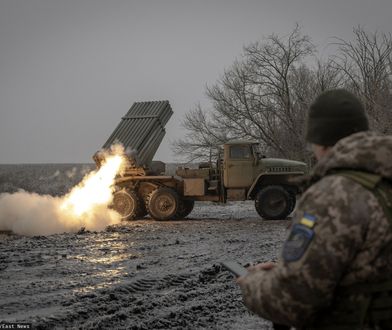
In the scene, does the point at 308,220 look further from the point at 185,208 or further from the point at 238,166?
the point at 185,208

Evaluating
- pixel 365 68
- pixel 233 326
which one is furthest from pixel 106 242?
pixel 365 68

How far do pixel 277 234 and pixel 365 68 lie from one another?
42.5 feet

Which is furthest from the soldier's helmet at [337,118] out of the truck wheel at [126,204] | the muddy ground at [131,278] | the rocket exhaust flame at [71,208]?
the truck wheel at [126,204]

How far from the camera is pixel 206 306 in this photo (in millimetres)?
6199

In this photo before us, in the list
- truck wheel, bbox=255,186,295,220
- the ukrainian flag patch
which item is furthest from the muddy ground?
the ukrainian flag patch

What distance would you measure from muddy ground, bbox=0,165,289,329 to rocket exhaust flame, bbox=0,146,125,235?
4.54 feet

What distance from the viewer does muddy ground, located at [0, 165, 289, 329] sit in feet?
18.7

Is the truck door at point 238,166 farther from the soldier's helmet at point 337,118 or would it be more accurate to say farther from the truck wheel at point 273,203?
the soldier's helmet at point 337,118

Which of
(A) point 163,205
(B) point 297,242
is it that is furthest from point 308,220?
(A) point 163,205

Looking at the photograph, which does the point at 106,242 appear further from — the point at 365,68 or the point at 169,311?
the point at 365,68

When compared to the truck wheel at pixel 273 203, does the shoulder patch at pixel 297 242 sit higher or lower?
higher

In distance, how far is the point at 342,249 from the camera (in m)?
1.88

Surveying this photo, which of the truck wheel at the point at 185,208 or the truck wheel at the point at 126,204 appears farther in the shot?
the truck wheel at the point at 185,208

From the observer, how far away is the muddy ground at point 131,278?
18.7 ft
